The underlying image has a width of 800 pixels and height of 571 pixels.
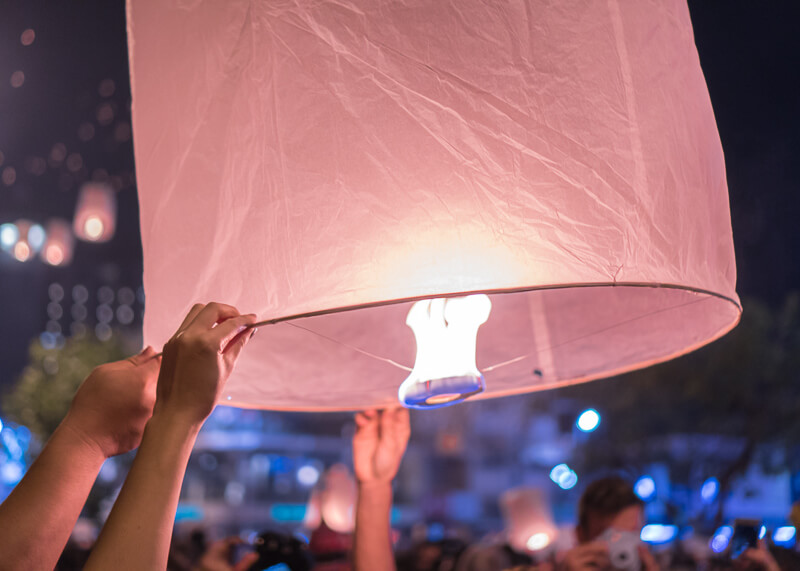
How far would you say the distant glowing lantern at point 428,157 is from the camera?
1.41 feet

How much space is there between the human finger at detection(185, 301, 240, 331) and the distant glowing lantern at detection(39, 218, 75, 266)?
935cm

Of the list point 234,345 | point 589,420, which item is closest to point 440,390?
point 234,345

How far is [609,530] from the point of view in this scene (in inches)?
54.4

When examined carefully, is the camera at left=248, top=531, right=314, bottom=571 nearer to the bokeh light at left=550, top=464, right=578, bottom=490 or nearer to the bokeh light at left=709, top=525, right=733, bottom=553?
the bokeh light at left=709, top=525, right=733, bottom=553

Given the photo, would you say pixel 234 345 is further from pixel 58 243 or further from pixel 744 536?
pixel 58 243

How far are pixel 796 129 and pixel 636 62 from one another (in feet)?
14.4

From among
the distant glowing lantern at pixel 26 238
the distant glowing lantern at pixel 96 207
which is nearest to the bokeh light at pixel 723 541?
the distant glowing lantern at pixel 96 207

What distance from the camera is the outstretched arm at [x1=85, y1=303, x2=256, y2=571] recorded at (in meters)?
0.41

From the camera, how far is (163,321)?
561mm

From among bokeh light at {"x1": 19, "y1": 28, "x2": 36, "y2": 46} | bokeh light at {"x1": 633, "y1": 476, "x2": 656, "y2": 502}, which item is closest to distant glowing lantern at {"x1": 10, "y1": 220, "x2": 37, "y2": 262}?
bokeh light at {"x1": 19, "y1": 28, "x2": 36, "y2": 46}

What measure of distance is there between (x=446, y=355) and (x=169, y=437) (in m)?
0.27

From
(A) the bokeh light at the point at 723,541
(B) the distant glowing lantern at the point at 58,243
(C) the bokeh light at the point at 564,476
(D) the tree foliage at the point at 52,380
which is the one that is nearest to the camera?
(A) the bokeh light at the point at 723,541

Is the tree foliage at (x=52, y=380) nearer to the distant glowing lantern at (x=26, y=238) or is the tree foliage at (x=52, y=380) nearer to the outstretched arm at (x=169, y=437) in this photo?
the distant glowing lantern at (x=26, y=238)

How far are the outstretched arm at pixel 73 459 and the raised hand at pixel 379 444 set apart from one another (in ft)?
1.42
